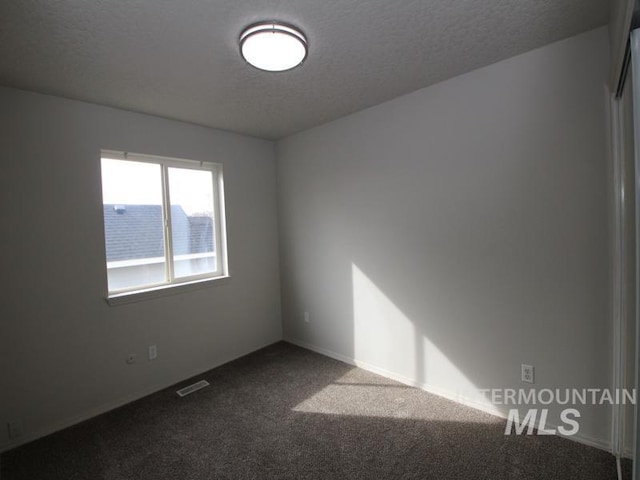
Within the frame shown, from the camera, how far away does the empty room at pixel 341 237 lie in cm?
180

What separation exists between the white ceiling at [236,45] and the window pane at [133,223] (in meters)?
0.58

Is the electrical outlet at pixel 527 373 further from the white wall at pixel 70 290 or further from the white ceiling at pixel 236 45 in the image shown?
the white wall at pixel 70 290

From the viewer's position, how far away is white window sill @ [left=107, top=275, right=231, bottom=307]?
2.76 m

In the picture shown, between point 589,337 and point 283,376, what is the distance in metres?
2.42

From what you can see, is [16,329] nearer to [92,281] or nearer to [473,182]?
[92,281]

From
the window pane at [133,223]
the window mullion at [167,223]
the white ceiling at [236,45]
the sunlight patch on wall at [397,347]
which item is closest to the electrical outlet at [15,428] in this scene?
the window pane at [133,223]

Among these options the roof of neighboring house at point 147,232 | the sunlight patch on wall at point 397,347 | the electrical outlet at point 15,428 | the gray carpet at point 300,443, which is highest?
the roof of neighboring house at point 147,232

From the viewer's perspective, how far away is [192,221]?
134 inches

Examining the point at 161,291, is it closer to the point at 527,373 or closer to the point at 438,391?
the point at 438,391

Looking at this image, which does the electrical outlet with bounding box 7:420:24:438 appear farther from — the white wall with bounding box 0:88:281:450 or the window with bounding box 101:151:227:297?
the window with bounding box 101:151:227:297

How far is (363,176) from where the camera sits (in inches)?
123

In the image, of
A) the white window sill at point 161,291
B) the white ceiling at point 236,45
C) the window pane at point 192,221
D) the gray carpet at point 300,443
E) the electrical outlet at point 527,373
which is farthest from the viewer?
the window pane at point 192,221

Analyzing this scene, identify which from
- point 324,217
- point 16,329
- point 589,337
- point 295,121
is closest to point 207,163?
point 295,121

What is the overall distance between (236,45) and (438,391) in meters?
2.91
